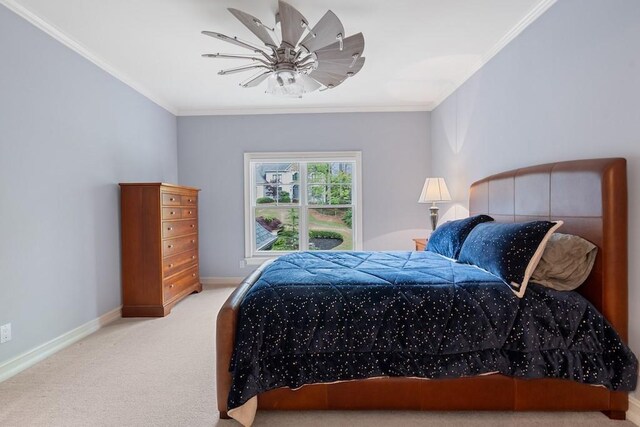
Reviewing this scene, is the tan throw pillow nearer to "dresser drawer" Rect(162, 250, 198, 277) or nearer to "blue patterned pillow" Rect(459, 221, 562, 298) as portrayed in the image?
"blue patterned pillow" Rect(459, 221, 562, 298)

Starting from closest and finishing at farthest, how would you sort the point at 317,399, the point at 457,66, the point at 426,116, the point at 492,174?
1. the point at 317,399
2. the point at 492,174
3. the point at 457,66
4. the point at 426,116

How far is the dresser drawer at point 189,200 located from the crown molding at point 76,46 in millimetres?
1273

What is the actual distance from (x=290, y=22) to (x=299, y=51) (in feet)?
1.06

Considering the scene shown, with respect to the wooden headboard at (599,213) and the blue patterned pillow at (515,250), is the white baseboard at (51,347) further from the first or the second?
the wooden headboard at (599,213)

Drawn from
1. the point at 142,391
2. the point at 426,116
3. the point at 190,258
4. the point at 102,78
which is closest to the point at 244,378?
the point at 142,391

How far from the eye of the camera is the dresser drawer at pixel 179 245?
3.46 metres

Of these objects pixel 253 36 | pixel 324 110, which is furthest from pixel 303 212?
pixel 253 36

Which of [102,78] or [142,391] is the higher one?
[102,78]

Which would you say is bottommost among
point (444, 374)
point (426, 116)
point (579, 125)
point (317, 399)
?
point (317, 399)

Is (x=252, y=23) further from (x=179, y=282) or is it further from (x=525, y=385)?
(x=179, y=282)

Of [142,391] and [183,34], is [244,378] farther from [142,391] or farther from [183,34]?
[183,34]

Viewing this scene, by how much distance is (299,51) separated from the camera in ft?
7.63

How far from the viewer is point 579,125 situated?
1.96 metres

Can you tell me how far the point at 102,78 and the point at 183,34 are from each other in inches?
45.0
